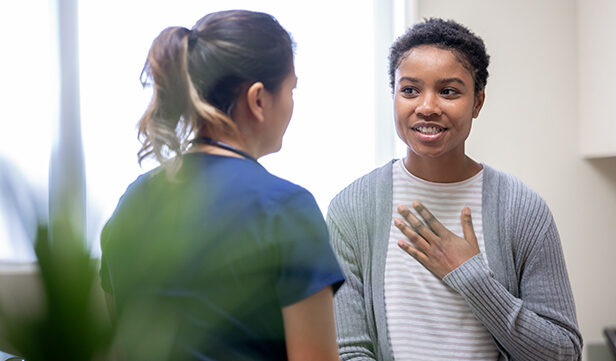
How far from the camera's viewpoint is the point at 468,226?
1.16 meters

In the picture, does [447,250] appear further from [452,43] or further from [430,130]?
[452,43]

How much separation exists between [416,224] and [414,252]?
0.18 feet

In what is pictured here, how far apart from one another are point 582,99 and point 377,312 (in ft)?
3.68

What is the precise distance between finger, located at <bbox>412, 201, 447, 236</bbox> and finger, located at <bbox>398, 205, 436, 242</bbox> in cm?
1

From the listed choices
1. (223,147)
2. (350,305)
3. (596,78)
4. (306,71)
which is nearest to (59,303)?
(223,147)

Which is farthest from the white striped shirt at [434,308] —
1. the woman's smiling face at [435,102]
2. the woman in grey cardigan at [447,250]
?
the woman's smiling face at [435,102]

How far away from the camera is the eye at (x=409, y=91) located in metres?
1.17

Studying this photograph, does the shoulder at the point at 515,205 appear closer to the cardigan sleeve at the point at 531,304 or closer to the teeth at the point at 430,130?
the cardigan sleeve at the point at 531,304

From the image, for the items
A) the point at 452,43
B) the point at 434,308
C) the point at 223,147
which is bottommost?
the point at 434,308

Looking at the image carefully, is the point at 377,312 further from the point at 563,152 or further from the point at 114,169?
the point at 563,152

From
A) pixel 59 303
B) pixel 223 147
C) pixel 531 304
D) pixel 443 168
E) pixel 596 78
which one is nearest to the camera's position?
pixel 59 303

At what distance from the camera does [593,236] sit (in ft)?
6.24

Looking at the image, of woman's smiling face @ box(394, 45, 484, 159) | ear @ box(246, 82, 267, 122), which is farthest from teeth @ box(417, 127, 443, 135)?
ear @ box(246, 82, 267, 122)

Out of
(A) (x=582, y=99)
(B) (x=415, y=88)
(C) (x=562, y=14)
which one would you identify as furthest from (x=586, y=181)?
(B) (x=415, y=88)
